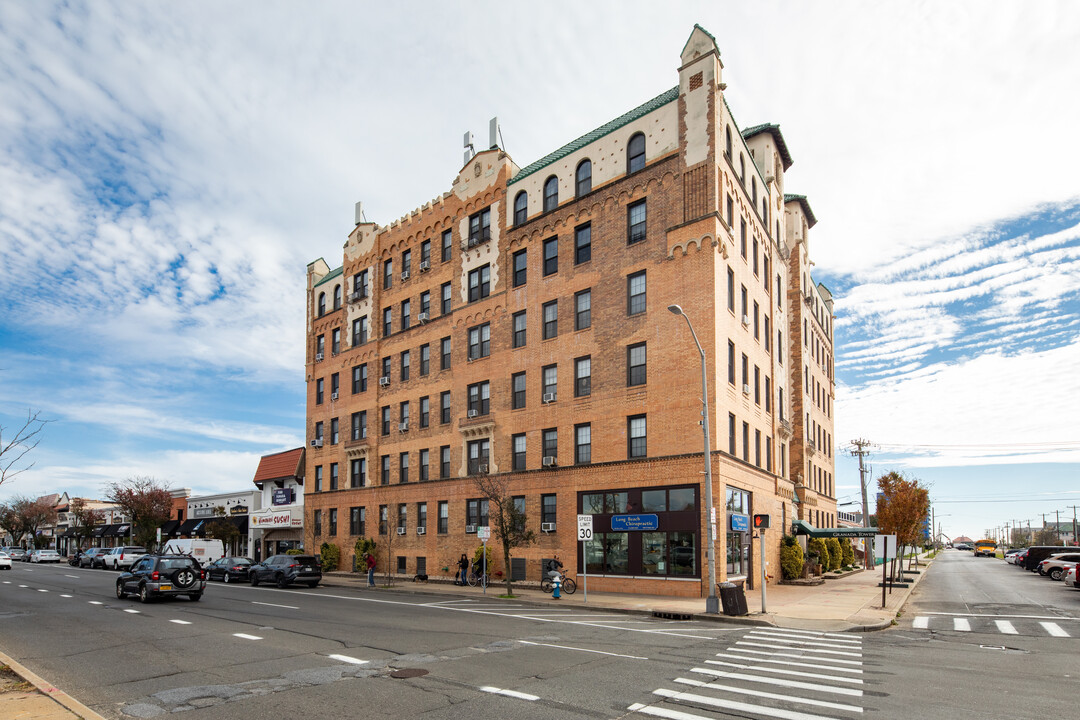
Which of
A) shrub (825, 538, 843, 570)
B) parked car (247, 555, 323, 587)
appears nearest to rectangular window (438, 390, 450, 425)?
parked car (247, 555, 323, 587)

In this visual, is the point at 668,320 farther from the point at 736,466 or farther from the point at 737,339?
the point at 736,466

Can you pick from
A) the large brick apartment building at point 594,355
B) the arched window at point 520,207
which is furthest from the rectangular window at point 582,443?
the arched window at point 520,207

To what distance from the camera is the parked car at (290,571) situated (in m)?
35.1

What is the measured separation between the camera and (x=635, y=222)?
104ft

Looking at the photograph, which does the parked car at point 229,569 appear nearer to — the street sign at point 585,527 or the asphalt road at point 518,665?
the asphalt road at point 518,665

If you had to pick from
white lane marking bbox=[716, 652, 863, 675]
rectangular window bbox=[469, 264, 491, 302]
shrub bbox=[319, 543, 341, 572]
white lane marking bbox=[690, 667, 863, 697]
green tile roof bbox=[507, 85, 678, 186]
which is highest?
green tile roof bbox=[507, 85, 678, 186]

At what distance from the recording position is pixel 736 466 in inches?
1177

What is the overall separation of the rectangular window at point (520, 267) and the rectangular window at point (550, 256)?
1257 millimetres

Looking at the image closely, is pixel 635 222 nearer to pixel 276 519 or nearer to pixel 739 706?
pixel 739 706

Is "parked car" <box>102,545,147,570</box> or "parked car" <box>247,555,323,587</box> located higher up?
"parked car" <box>247,555,323,587</box>

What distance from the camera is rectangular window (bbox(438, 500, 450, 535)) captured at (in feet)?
125

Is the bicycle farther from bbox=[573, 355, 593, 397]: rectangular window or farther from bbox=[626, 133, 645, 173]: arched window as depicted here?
bbox=[626, 133, 645, 173]: arched window

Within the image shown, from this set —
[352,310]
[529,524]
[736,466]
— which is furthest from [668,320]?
[352,310]

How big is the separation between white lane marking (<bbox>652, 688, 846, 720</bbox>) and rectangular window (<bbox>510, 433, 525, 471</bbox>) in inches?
944
